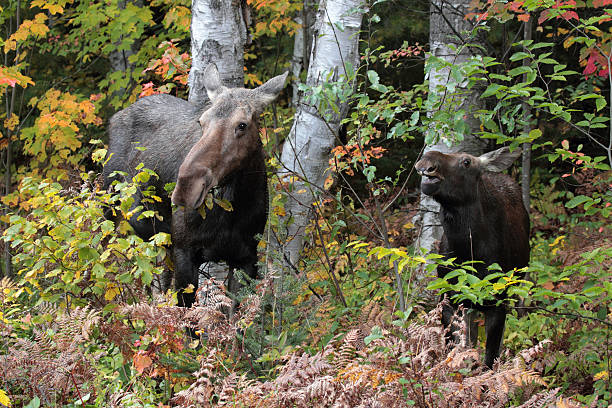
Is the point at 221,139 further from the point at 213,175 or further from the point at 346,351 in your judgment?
the point at 346,351

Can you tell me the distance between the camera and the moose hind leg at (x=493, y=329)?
229 inches

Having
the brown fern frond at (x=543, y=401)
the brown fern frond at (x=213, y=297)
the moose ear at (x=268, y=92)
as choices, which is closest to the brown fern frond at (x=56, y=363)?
the brown fern frond at (x=213, y=297)

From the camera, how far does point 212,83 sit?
5820 mm

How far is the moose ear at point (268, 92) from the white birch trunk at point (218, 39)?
1.07 meters

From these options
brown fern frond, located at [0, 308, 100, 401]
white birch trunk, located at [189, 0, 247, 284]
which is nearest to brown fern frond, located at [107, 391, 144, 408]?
brown fern frond, located at [0, 308, 100, 401]

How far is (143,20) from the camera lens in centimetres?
1013

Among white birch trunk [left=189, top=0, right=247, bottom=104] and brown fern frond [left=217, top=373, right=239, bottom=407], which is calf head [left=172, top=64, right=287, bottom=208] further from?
brown fern frond [left=217, top=373, right=239, bottom=407]

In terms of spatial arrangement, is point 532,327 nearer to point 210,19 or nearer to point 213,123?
point 213,123

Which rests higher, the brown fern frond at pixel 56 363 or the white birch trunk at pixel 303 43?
the white birch trunk at pixel 303 43

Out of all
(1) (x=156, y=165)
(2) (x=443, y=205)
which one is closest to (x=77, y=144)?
(1) (x=156, y=165)

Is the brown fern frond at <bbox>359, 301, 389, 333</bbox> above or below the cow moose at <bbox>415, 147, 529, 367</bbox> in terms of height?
below

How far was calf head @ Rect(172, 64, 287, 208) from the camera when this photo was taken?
486 cm

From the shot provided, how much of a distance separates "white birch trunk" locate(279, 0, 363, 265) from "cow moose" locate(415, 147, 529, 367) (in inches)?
46.9

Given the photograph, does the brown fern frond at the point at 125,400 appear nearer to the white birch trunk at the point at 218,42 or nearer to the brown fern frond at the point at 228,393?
the brown fern frond at the point at 228,393
